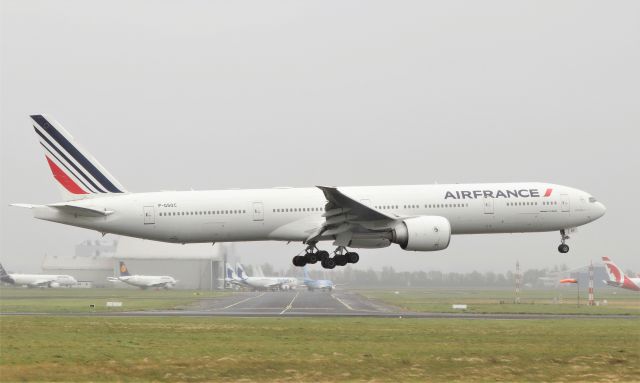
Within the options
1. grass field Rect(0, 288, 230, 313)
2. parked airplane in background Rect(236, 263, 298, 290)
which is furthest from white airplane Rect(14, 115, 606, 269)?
parked airplane in background Rect(236, 263, 298, 290)

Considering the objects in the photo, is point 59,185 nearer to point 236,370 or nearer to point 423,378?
point 236,370

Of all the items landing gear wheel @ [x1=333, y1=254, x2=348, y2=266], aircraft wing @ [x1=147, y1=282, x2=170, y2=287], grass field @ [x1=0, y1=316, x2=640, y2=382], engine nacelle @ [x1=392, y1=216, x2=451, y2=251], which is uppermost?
engine nacelle @ [x1=392, y1=216, x2=451, y2=251]

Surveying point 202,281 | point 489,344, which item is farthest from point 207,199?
point 202,281

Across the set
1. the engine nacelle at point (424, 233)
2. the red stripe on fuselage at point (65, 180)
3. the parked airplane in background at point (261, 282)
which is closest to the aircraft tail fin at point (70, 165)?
the red stripe on fuselage at point (65, 180)

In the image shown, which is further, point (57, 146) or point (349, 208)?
point (57, 146)

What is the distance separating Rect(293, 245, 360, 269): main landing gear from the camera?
57094 mm

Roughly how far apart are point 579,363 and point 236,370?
13.6 metres

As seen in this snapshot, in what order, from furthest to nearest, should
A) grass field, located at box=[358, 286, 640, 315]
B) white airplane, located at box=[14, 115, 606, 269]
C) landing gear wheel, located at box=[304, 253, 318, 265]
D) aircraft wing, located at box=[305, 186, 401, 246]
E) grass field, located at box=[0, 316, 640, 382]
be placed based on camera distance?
grass field, located at box=[358, 286, 640, 315], landing gear wheel, located at box=[304, 253, 318, 265], white airplane, located at box=[14, 115, 606, 269], aircraft wing, located at box=[305, 186, 401, 246], grass field, located at box=[0, 316, 640, 382]

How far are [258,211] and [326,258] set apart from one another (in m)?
6.04

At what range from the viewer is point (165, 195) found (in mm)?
55625

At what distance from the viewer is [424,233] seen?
53.8m

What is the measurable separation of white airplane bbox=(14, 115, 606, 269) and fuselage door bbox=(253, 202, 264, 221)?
0.22ft

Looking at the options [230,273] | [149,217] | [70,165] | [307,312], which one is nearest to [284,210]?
[149,217]

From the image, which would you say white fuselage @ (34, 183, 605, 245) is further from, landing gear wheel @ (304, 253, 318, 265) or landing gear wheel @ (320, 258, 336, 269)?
landing gear wheel @ (320, 258, 336, 269)
